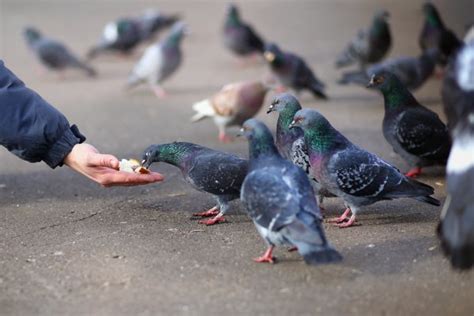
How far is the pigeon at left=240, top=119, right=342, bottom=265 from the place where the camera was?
3.91m

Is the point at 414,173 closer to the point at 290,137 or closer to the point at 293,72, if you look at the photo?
the point at 290,137

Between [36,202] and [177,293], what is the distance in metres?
2.02

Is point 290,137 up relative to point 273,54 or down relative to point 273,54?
A: up

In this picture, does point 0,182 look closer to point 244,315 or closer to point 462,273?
point 244,315

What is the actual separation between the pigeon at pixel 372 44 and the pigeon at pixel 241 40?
1512 millimetres

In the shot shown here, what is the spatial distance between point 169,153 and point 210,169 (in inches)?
16.0

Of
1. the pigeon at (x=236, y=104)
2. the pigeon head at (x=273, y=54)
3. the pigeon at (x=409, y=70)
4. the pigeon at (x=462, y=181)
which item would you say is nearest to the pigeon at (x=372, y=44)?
the pigeon at (x=409, y=70)

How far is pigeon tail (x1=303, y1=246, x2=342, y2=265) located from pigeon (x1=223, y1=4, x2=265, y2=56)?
22.9 ft

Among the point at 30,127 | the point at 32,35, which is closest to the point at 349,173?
the point at 30,127

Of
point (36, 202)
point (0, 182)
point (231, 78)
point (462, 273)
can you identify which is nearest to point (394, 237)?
point (462, 273)

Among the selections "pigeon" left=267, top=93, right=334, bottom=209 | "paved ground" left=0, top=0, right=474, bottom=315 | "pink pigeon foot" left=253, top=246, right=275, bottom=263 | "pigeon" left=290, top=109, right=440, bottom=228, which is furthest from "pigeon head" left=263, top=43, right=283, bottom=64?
"pink pigeon foot" left=253, top=246, right=275, bottom=263

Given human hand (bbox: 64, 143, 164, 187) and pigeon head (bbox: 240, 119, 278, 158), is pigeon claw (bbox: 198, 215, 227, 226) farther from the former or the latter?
pigeon head (bbox: 240, 119, 278, 158)

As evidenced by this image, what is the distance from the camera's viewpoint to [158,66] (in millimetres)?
9484

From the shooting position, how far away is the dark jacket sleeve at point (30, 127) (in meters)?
4.60
